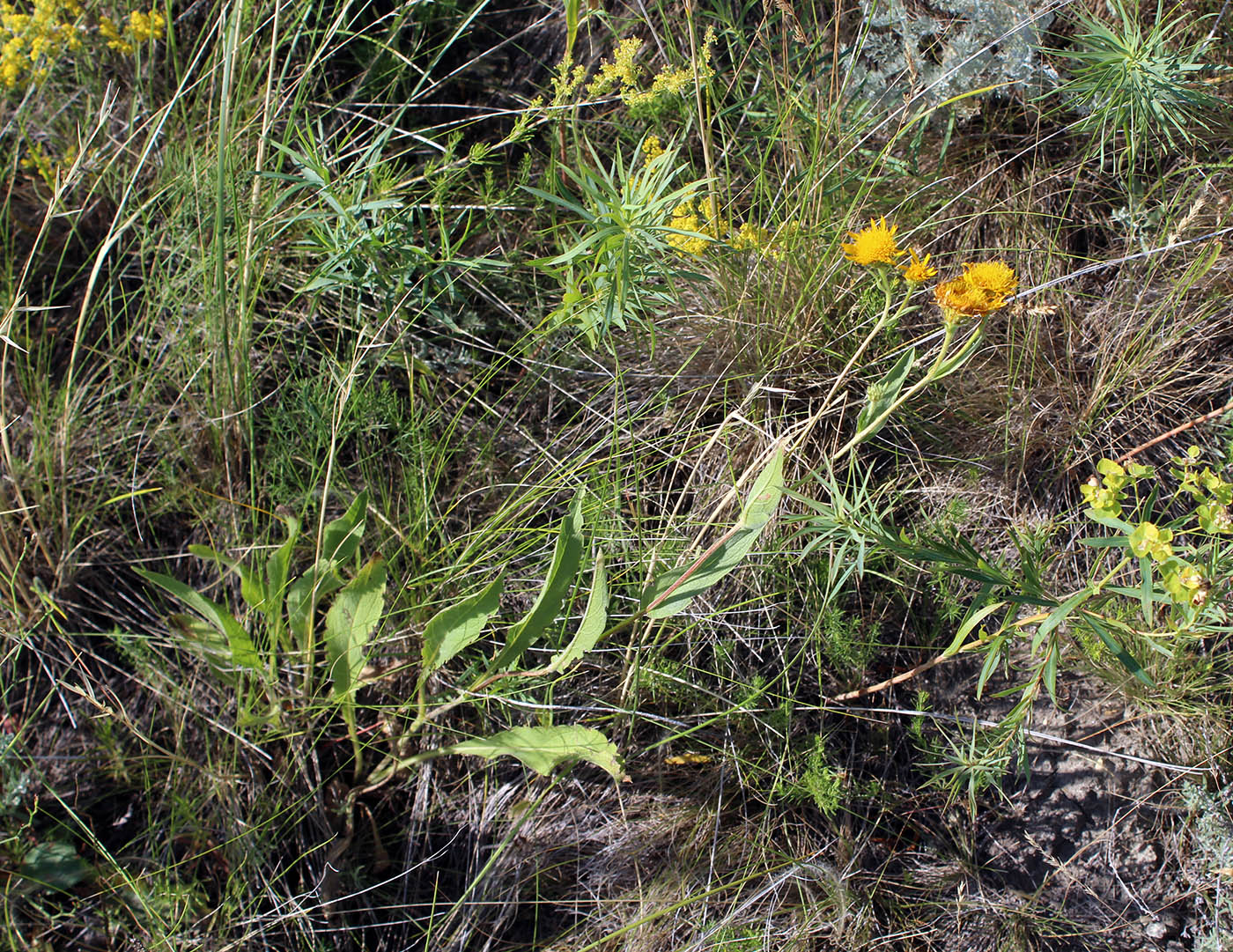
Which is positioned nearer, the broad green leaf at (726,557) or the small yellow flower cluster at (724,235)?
the broad green leaf at (726,557)

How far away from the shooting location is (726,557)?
1.31 meters

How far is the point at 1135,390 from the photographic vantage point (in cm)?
181

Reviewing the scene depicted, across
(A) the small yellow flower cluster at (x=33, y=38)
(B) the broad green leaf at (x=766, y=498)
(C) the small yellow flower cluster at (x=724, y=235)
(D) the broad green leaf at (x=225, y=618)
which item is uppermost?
(A) the small yellow flower cluster at (x=33, y=38)

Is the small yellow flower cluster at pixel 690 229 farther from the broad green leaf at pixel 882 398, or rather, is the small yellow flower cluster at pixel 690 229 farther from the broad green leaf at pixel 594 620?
the broad green leaf at pixel 594 620

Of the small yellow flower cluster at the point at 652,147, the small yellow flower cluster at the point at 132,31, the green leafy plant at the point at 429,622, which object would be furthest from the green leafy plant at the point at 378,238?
the small yellow flower cluster at the point at 132,31

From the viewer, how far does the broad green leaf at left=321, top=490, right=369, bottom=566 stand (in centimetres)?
156

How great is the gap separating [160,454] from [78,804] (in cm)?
71

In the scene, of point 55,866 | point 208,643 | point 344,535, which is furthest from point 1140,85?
point 55,866

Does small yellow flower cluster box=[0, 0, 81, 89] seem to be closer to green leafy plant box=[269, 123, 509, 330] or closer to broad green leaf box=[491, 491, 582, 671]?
green leafy plant box=[269, 123, 509, 330]

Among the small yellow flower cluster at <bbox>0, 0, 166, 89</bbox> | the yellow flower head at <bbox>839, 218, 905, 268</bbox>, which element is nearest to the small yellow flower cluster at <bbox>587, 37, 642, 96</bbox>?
the yellow flower head at <bbox>839, 218, 905, 268</bbox>

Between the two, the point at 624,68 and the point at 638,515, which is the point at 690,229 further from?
the point at 638,515

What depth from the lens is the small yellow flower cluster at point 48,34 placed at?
182cm

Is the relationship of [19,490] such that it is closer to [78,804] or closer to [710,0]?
[78,804]

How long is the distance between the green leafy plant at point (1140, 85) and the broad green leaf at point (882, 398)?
2.29ft
